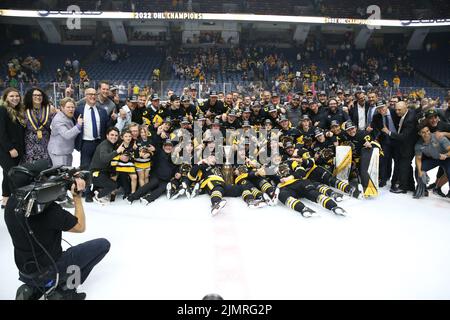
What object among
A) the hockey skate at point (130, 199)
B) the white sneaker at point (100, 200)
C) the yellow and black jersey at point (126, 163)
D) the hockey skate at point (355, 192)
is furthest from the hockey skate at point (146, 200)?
the hockey skate at point (355, 192)

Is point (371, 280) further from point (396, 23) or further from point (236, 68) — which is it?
point (396, 23)

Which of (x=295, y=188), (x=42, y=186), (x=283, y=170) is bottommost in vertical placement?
(x=295, y=188)

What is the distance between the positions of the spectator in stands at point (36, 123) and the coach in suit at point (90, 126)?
46cm

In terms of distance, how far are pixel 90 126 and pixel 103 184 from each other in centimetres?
90

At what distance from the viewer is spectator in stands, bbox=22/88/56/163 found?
4.20m

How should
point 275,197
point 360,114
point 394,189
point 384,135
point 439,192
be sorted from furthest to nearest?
point 360,114 → point 384,135 → point 394,189 → point 439,192 → point 275,197

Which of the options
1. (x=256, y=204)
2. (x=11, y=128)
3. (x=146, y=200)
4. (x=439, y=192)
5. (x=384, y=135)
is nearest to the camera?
(x=11, y=128)

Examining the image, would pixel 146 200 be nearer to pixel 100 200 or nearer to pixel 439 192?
pixel 100 200

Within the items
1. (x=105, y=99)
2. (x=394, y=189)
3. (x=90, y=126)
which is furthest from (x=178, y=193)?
(x=394, y=189)

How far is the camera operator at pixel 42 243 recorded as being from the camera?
84.1 inches

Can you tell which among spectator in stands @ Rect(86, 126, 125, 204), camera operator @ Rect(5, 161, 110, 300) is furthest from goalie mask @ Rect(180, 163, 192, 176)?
camera operator @ Rect(5, 161, 110, 300)

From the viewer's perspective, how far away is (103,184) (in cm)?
486

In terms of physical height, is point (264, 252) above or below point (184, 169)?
below

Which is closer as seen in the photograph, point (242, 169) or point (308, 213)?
point (308, 213)
